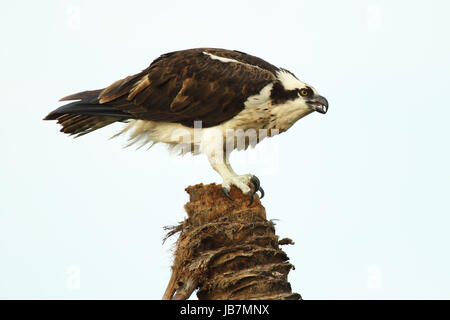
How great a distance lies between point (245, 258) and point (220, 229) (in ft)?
1.25

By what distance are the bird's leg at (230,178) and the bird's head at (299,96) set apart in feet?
3.15

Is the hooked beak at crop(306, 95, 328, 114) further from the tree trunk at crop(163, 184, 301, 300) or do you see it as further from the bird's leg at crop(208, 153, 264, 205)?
the tree trunk at crop(163, 184, 301, 300)

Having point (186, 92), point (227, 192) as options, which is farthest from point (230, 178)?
point (186, 92)

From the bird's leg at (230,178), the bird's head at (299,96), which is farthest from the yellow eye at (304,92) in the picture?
the bird's leg at (230,178)

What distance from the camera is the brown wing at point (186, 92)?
7.62 metres

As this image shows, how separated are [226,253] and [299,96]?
2.48m

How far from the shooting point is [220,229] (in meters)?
6.31

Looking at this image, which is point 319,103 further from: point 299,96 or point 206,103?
point 206,103

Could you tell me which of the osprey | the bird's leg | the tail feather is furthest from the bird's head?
the tail feather

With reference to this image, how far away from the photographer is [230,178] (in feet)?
23.0

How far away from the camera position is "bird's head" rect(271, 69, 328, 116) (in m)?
7.77

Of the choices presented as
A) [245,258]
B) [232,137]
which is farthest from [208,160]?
[245,258]

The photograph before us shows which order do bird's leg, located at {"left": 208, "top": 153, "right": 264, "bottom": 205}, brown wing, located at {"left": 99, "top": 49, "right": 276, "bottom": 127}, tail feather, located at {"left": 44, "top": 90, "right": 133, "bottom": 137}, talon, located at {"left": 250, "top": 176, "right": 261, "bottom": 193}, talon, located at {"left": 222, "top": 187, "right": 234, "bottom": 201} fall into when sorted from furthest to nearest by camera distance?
1. tail feather, located at {"left": 44, "top": 90, "right": 133, "bottom": 137}
2. brown wing, located at {"left": 99, "top": 49, "right": 276, "bottom": 127}
3. talon, located at {"left": 250, "top": 176, "right": 261, "bottom": 193}
4. bird's leg, located at {"left": 208, "top": 153, "right": 264, "bottom": 205}
5. talon, located at {"left": 222, "top": 187, "right": 234, "bottom": 201}

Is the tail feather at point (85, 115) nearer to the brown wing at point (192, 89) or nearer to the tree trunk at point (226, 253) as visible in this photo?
the brown wing at point (192, 89)
